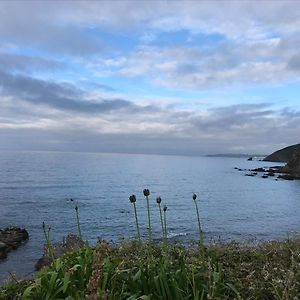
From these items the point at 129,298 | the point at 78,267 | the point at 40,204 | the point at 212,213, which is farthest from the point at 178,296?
the point at 40,204

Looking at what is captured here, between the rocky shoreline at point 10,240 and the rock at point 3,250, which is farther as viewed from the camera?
the rocky shoreline at point 10,240

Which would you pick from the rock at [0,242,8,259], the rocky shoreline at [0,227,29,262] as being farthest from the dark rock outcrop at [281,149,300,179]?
the rock at [0,242,8,259]

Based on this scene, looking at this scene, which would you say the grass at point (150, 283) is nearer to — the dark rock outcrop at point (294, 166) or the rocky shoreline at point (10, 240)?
the rocky shoreline at point (10, 240)

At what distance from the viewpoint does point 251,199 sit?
49.3 meters

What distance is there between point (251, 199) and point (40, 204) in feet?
84.0

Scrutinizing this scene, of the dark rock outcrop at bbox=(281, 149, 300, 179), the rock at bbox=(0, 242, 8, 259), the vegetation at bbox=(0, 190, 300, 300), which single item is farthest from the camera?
the dark rock outcrop at bbox=(281, 149, 300, 179)

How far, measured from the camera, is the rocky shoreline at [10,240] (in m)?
17.9

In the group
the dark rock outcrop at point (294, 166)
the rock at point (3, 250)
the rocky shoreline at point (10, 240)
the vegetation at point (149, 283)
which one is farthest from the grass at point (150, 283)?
the dark rock outcrop at point (294, 166)

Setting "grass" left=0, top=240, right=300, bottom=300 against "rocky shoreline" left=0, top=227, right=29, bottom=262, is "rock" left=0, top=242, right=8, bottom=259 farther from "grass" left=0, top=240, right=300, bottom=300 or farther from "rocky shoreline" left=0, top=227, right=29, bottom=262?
"grass" left=0, top=240, right=300, bottom=300

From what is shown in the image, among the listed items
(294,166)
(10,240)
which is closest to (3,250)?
(10,240)

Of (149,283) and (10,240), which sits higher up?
(149,283)

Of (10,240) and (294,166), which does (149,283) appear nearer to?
(10,240)

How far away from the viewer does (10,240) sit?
19.8 meters

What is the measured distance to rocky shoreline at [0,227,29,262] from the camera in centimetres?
1792
